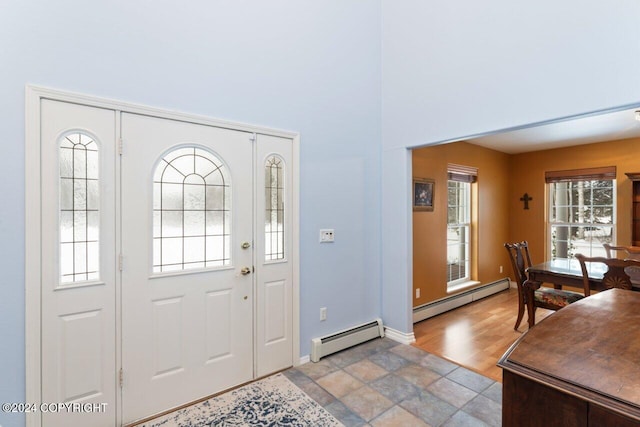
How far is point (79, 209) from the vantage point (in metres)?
1.83

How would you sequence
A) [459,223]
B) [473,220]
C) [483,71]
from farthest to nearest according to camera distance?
[473,220] → [459,223] → [483,71]

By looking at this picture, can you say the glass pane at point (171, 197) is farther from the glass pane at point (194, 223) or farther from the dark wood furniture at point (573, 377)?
the dark wood furniture at point (573, 377)

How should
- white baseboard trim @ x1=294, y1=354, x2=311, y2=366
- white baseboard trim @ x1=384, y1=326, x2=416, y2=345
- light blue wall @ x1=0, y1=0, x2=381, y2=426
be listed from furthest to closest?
white baseboard trim @ x1=384, y1=326, x2=416, y2=345
white baseboard trim @ x1=294, y1=354, x2=311, y2=366
light blue wall @ x1=0, y1=0, x2=381, y2=426

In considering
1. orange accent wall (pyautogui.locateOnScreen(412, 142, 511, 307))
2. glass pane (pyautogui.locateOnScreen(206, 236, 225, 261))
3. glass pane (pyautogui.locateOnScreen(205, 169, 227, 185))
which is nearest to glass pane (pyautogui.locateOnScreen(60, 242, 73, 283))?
glass pane (pyautogui.locateOnScreen(206, 236, 225, 261))

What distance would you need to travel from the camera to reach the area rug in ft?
6.52

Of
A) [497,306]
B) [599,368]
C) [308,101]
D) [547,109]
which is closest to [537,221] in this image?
[497,306]

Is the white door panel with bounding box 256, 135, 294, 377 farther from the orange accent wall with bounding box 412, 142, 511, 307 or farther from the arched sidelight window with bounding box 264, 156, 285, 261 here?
the orange accent wall with bounding box 412, 142, 511, 307

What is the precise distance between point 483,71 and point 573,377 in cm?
238

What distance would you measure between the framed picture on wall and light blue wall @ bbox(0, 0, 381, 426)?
82 centimetres

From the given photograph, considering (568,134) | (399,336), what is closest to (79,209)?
(399,336)

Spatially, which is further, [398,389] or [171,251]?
[398,389]

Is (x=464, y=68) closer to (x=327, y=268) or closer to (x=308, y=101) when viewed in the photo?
(x=308, y=101)

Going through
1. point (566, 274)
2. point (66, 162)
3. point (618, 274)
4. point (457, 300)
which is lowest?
point (457, 300)

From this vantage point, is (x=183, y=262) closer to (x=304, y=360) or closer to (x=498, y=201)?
(x=304, y=360)
